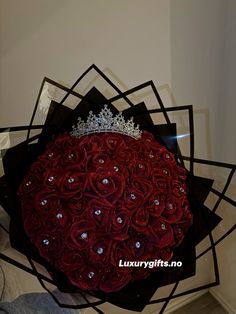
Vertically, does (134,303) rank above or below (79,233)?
below

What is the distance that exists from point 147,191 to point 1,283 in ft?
1.16

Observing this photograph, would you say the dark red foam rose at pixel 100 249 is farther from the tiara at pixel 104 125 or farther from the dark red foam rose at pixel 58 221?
the tiara at pixel 104 125

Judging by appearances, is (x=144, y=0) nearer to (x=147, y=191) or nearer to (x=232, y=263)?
(x=147, y=191)

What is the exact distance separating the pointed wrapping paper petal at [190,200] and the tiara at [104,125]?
34 mm

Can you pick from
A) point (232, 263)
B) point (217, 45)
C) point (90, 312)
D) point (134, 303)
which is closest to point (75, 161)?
point (134, 303)

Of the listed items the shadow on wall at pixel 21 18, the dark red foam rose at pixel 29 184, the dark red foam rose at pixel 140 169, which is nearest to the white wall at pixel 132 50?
the shadow on wall at pixel 21 18

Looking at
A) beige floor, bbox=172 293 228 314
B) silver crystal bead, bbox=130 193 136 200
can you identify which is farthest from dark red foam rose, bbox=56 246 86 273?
Answer: beige floor, bbox=172 293 228 314

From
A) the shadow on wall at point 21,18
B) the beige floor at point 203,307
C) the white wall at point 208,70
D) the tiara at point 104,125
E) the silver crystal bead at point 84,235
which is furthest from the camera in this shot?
the beige floor at point 203,307

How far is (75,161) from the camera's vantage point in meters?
0.54

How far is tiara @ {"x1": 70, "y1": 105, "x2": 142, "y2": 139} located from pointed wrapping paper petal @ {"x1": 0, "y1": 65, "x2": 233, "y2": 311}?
3cm

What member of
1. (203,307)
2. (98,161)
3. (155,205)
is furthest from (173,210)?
(203,307)

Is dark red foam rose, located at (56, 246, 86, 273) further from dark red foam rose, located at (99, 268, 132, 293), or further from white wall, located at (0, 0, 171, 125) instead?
white wall, located at (0, 0, 171, 125)

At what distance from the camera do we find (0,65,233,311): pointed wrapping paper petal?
1.78 ft

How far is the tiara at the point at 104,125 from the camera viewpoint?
1.97ft
